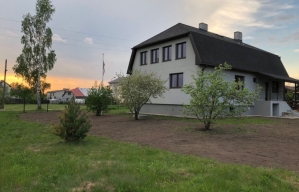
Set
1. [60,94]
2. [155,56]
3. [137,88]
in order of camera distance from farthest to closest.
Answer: [60,94], [155,56], [137,88]

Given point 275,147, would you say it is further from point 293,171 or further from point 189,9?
point 189,9

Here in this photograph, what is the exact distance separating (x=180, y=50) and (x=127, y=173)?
15561 millimetres

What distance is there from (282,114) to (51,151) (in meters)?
20.2

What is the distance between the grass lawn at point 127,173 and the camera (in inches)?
156

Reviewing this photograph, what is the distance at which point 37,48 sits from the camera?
87.9 feet

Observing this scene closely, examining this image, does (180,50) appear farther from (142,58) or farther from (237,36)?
(237,36)

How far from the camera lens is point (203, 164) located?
206 inches

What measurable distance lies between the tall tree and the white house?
1080 centimetres

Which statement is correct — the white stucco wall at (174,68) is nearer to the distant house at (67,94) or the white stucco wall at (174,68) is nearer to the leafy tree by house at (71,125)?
the leafy tree by house at (71,125)

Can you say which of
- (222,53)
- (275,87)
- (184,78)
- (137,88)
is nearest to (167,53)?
(184,78)

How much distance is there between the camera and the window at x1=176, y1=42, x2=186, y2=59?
18609 mm

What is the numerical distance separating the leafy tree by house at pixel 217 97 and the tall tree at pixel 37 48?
846 inches

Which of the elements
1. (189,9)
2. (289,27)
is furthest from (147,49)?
(289,27)

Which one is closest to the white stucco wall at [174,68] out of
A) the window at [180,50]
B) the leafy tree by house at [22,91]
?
the window at [180,50]
